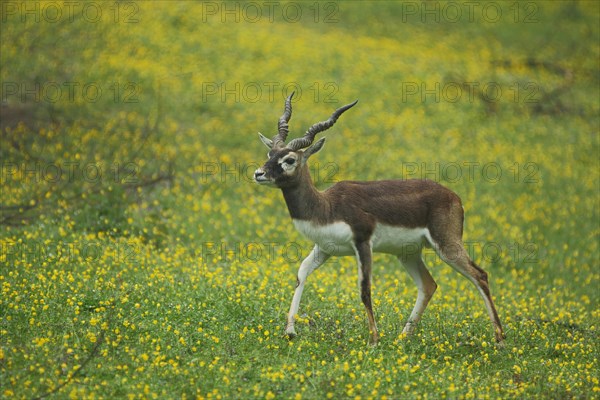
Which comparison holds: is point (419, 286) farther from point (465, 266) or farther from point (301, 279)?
point (301, 279)

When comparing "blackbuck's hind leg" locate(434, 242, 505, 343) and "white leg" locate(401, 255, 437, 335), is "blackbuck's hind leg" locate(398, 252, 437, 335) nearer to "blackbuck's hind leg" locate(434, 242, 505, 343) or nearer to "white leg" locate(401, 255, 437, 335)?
"white leg" locate(401, 255, 437, 335)

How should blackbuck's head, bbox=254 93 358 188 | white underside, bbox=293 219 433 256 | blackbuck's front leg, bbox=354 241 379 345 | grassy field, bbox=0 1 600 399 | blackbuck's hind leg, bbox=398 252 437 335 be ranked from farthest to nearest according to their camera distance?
blackbuck's hind leg, bbox=398 252 437 335, white underside, bbox=293 219 433 256, blackbuck's front leg, bbox=354 241 379 345, blackbuck's head, bbox=254 93 358 188, grassy field, bbox=0 1 600 399

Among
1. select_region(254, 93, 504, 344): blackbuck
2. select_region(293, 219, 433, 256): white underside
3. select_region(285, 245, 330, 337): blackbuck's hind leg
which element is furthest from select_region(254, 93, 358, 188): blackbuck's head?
select_region(285, 245, 330, 337): blackbuck's hind leg

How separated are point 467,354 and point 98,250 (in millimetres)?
7244

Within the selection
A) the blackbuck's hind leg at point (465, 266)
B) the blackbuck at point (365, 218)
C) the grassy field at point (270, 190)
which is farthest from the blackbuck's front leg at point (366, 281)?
the blackbuck's hind leg at point (465, 266)

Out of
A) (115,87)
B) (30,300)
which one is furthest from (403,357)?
(115,87)

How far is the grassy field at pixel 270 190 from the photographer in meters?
10.0

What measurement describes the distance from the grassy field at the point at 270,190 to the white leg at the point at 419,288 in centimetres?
25

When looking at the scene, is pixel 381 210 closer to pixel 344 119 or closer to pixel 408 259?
pixel 408 259

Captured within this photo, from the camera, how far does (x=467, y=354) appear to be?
11.2 meters

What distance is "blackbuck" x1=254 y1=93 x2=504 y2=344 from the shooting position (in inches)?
428

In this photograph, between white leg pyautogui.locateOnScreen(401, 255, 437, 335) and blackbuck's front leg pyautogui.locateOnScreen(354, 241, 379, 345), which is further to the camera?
white leg pyautogui.locateOnScreen(401, 255, 437, 335)

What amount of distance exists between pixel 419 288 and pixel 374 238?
1.42 metres

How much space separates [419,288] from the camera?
39.2ft
